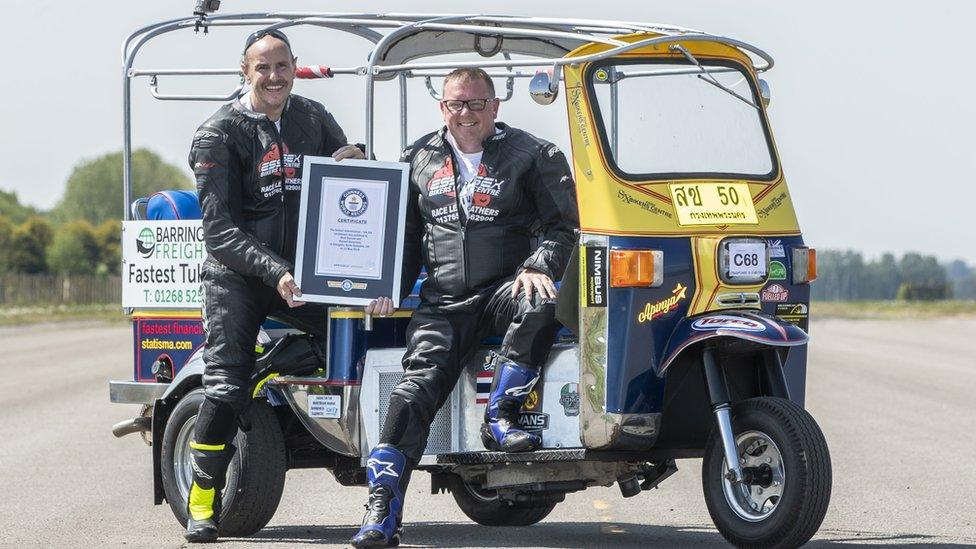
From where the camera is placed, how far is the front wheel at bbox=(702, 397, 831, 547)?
712cm

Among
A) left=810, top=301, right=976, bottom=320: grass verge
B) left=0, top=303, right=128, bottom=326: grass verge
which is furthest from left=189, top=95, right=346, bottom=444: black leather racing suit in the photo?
left=810, top=301, right=976, bottom=320: grass verge

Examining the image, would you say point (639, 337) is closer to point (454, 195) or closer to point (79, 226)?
point (454, 195)

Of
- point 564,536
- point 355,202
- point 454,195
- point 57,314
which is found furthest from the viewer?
point 57,314

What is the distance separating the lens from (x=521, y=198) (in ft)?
26.7

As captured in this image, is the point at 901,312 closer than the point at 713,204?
No

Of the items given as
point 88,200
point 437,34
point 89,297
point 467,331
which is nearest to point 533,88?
point 467,331

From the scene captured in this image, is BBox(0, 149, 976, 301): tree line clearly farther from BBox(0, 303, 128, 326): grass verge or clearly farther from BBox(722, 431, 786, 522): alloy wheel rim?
BBox(722, 431, 786, 522): alloy wheel rim

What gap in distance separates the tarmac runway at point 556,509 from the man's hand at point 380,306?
1.18 metres

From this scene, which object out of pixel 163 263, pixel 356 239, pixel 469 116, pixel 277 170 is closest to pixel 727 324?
pixel 469 116

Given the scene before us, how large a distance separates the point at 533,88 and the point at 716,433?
5.57 feet

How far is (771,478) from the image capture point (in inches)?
291

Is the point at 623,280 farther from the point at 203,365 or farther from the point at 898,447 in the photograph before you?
the point at 898,447

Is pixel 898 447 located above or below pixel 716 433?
below

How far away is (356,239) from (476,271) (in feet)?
1.94
